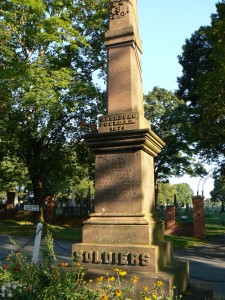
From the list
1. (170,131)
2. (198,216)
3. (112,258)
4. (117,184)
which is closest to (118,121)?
(117,184)

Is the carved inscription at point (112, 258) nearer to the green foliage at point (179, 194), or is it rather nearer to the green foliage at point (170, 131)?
the green foliage at point (170, 131)

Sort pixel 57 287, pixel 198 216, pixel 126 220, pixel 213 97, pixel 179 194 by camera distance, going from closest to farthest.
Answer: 1. pixel 57 287
2. pixel 126 220
3. pixel 213 97
4. pixel 198 216
5. pixel 179 194

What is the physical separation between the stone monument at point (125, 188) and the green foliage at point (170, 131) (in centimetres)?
2666

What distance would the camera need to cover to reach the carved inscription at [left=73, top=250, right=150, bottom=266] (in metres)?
5.20

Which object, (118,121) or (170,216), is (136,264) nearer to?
(118,121)

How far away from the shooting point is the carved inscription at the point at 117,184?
19.1 feet

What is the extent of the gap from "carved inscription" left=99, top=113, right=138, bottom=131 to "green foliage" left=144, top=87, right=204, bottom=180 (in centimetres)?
2707

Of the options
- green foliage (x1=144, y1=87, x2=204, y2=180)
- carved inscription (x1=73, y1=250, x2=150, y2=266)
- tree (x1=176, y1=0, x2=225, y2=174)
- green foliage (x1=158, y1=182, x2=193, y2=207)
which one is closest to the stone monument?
carved inscription (x1=73, y1=250, x2=150, y2=266)

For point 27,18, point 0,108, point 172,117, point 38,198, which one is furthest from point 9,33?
point 172,117

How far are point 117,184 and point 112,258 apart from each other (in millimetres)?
1314

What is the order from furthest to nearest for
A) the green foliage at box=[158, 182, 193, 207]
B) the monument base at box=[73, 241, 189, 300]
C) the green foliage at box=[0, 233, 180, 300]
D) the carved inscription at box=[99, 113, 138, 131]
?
the green foliage at box=[158, 182, 193, 207], the carved inscription at box=[99, 113, 138, 131], the monument base at box=[73, 241, 189, 300], the green foliage at box=[0, 233, 180, 300]

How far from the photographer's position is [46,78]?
18203mm

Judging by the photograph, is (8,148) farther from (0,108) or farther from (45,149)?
(0,108)

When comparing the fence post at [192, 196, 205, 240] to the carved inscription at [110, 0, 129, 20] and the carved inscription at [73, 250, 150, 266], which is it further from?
the carved inscription at [73, 250, 150, 266]
